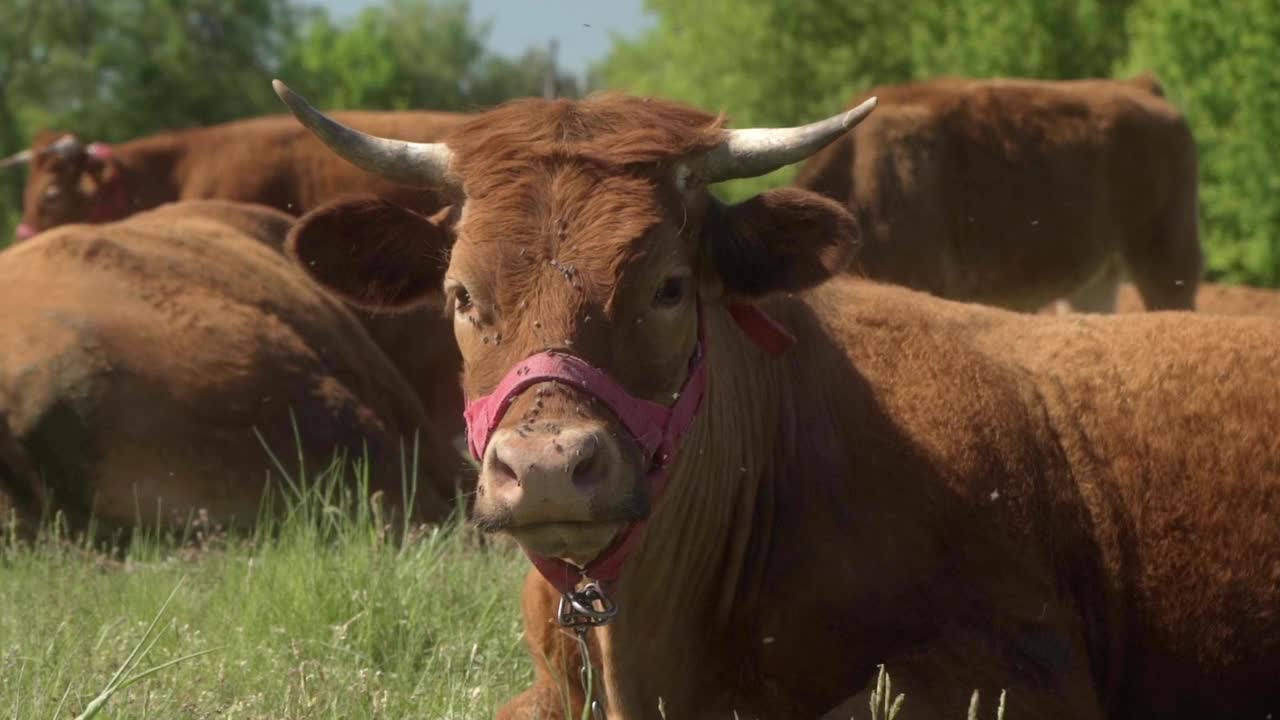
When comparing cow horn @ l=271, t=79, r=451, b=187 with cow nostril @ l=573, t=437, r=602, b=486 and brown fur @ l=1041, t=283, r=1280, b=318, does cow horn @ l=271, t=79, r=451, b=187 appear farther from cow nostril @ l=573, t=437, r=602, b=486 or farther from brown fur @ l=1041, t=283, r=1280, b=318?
brown fur @ l=1041, t=283, r=1280, b=318

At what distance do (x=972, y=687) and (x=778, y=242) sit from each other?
114 centimetres

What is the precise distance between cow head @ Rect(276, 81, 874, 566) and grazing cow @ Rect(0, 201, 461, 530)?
103 inches

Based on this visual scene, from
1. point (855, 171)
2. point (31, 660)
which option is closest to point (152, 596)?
point (31, 660)

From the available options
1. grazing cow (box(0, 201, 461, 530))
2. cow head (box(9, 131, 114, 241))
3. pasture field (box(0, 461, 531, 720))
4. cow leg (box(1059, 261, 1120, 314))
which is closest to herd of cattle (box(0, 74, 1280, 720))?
pasture field (box(0, 461, 531, 720))

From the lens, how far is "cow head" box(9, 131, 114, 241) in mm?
16141

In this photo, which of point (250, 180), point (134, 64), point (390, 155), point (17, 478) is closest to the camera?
point (390, 155)

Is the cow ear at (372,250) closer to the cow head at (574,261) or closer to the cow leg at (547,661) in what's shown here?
the cow head at (574,261)

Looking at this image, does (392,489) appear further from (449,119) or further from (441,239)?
(449,119)

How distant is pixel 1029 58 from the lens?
1009 inches

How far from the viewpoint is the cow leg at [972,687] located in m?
4.14

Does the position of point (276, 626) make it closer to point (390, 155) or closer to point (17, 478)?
point (390, 155)

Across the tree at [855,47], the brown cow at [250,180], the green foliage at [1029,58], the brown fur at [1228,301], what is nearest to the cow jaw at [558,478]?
the brown cow at [250,180]

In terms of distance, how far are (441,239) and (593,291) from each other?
0.79 m

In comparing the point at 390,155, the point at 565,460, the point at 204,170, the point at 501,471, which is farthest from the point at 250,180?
the point at 565,460
